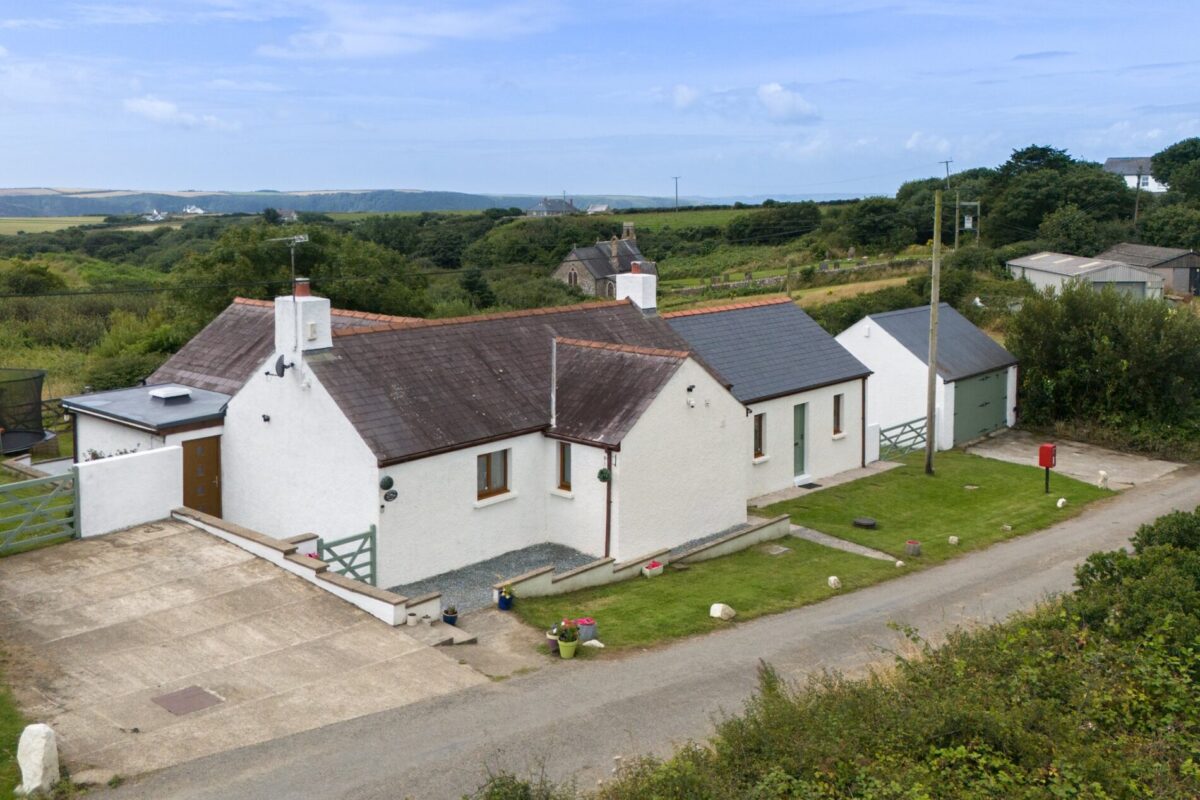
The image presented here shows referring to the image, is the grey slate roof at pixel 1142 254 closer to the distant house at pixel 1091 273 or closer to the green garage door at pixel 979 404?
the distant house at pixel 1091 273

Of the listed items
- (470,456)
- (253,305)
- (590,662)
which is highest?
(253,305)

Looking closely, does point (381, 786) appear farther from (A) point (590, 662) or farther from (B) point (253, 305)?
(B) point (253, 305)

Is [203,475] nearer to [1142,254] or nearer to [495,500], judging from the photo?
[495,500]

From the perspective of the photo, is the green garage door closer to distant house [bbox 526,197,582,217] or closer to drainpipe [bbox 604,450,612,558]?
drainpipe [bbox 604,450,612,558]

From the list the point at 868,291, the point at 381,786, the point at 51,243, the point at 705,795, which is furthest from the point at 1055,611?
the point at 51,243

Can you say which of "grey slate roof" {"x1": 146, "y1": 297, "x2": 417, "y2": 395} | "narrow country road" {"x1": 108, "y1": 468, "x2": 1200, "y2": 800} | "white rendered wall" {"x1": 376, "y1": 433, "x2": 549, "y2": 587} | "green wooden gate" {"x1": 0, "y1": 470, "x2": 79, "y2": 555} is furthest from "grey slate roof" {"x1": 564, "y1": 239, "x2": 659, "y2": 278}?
"green wooden gate" {"x1": 0, "y1": 470, "x2": 79, "y2": 555}

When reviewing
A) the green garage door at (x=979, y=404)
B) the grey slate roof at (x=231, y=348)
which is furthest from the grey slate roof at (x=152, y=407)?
the green garage door at (x=979, y=404)
